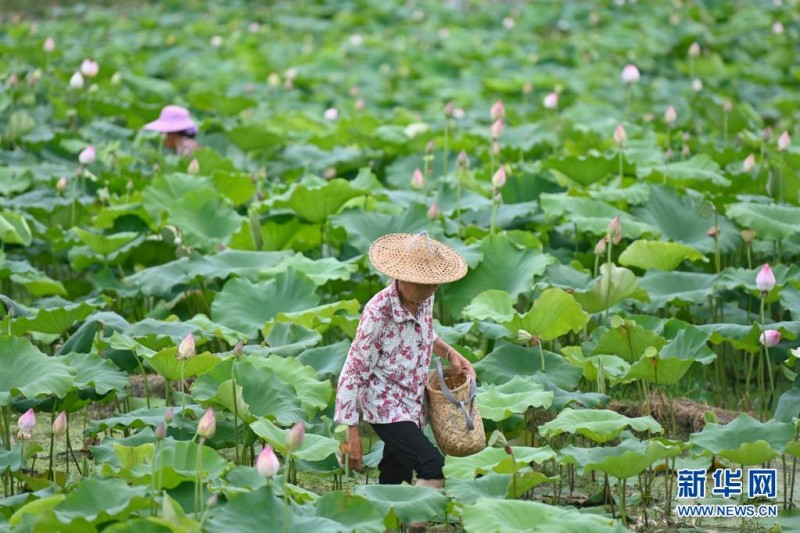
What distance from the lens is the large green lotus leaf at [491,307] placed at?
4.05 meters

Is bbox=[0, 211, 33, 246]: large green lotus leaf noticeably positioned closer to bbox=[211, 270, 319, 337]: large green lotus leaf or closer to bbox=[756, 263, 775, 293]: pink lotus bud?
bbox=[211, 270, 319, 337]: large green lotus leaf

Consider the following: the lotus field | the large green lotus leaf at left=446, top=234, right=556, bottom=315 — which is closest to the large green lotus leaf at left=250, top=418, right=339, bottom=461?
the lotus field

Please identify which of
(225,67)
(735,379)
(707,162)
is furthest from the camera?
(225,67)

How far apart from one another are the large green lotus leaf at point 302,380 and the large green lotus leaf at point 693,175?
105 inches

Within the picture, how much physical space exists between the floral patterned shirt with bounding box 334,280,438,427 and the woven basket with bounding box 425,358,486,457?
0.24 ft

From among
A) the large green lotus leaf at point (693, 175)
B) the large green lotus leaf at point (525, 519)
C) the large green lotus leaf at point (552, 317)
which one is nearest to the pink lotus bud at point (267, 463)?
the large green lotus leaf at point (525, 519)

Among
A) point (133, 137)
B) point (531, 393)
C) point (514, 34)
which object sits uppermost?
point (531, 393)

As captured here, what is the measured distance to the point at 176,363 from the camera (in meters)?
3.65

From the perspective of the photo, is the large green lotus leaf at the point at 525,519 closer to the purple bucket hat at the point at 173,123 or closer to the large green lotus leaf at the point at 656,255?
the large green lotus leaf at the point at 656,255

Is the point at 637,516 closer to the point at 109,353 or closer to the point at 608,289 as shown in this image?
the point at 608,289

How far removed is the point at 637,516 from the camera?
355 cm

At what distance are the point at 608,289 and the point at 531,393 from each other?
0.80 metres

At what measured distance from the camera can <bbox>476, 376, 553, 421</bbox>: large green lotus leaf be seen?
356 centimetres

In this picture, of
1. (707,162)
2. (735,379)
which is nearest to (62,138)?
(707,162)
